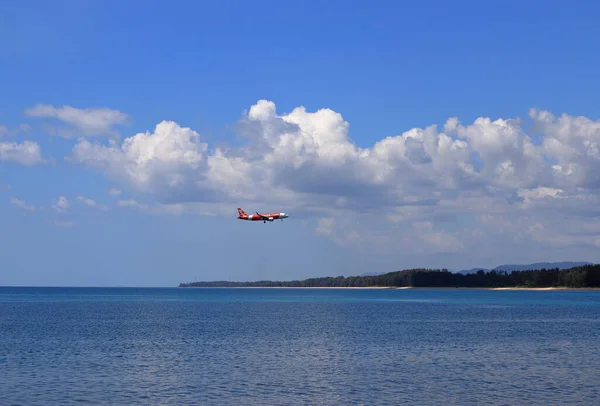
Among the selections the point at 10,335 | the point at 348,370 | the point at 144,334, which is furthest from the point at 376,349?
the point at 10,335

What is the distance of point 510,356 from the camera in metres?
74.2

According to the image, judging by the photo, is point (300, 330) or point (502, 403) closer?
point (502, 403)

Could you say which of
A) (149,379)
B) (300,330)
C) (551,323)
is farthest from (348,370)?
(551,323)

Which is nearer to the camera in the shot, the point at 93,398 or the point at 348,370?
the point at 93,398

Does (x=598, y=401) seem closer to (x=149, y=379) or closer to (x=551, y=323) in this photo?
(x=149, y=379)

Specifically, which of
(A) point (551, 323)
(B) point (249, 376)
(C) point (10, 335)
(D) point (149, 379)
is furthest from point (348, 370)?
(A) point (551, 323)

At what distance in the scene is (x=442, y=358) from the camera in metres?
72.9

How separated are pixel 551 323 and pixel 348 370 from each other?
239 feet

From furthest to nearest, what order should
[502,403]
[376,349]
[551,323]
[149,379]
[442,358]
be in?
[551,323]
[376,349]
[442,358]
[149,379]
[502,403]

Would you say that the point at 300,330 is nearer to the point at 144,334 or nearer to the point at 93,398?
the point at 144,334

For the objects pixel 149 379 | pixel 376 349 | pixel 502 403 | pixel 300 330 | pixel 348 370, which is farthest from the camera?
pixel 300 330

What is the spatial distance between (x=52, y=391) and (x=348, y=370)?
24909 millimetres

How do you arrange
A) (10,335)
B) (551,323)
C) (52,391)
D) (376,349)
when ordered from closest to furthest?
(52,391), (376,349), (10,335), (551,323)

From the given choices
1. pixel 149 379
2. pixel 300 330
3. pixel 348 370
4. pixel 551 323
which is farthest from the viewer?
pixel 551 323
